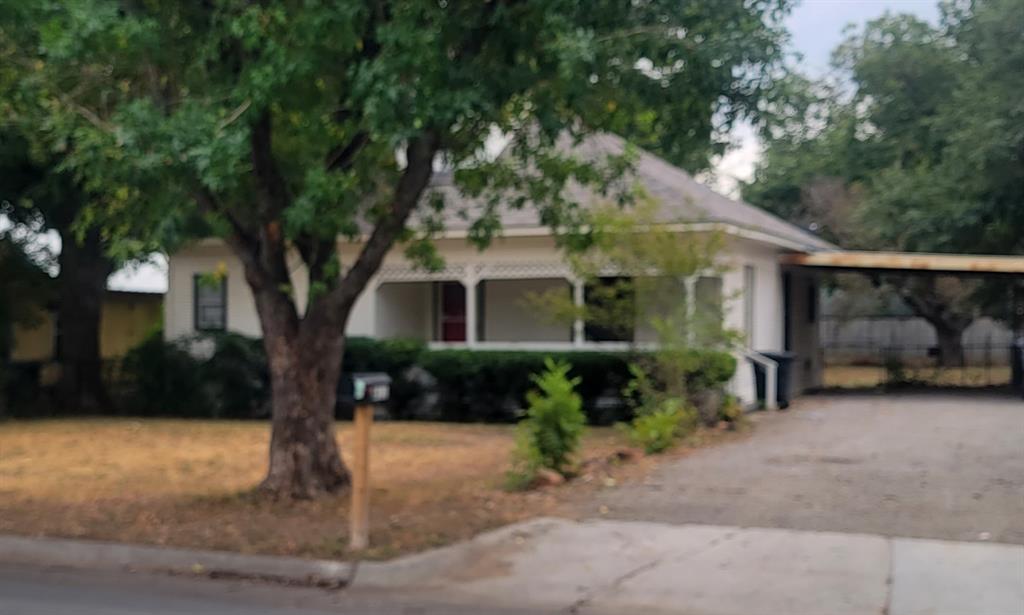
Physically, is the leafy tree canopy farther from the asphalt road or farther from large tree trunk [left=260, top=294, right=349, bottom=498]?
the asphalt road

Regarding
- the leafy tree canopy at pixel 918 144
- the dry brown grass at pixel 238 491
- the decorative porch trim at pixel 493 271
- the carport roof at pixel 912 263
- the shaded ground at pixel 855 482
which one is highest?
the leafy tree canopy at pixel 918 144

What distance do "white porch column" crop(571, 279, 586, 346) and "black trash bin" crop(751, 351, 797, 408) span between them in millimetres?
3095

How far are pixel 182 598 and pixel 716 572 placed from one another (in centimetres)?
378

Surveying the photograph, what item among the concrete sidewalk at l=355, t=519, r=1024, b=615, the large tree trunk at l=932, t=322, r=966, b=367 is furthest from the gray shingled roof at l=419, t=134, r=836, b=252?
the large tree trunk at l=932, t=322, r=966, b=367

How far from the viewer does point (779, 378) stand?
19.4 m

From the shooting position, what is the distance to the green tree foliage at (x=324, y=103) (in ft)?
29.6

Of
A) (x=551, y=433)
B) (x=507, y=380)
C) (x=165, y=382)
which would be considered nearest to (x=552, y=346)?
(x=507, y=380)

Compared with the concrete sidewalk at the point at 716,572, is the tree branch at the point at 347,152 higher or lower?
higher

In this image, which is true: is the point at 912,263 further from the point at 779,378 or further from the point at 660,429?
the point at 660,429

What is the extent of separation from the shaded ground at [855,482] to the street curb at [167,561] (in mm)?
3048

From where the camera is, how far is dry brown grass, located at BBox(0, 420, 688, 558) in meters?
9.18

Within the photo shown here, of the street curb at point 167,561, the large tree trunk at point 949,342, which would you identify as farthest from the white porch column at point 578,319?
the large tree trunk at point 949,342

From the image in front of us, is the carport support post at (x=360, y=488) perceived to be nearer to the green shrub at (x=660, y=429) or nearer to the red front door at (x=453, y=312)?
the green shrub at (x=660, y=429)

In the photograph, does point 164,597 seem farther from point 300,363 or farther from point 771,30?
point 771,30
